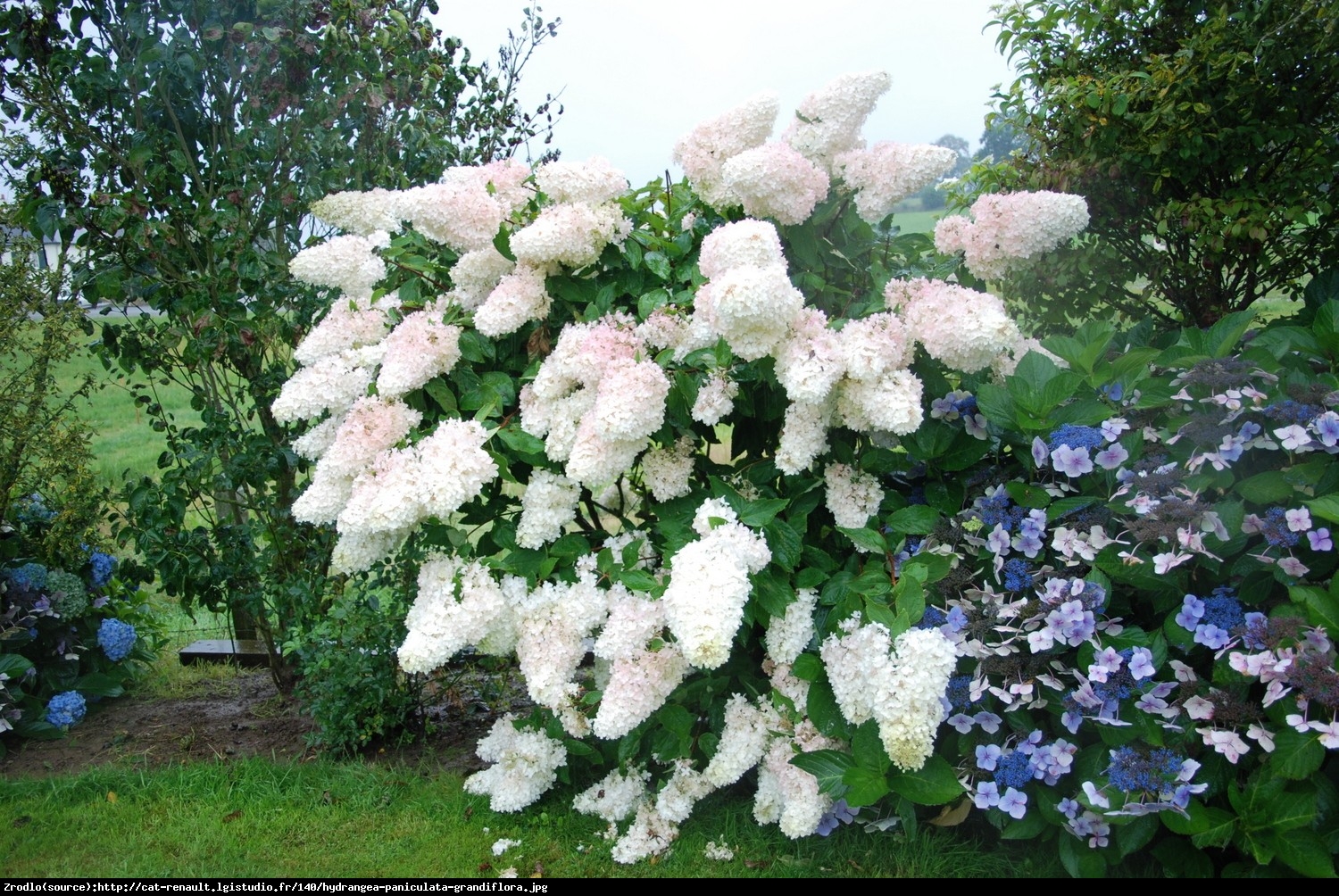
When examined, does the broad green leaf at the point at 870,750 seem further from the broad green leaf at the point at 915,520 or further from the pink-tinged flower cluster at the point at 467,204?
the pink-tinged flower cluster at the point at 467,204

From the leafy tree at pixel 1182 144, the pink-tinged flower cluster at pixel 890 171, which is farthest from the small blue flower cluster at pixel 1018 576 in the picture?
the leafy tree at pixel 1182 144

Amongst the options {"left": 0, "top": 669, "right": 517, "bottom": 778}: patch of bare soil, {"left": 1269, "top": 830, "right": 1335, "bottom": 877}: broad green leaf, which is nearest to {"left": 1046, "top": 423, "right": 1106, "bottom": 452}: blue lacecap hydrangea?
{"left": 1269, "top": 830, "right": 1335, "bottom": 877}: broad green leaf

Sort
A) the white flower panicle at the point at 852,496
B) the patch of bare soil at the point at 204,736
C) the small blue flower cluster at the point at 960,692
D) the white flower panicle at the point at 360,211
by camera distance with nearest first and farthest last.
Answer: the small blue flower cluster at the point at 960,692, the white flower panicle at the point at 852,496, the white flower panicle at the point at 360,211, the patch of bare soil at the point at 204,736

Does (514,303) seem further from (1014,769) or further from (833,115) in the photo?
(1014,769)

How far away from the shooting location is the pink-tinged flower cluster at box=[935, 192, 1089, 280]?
104 inches

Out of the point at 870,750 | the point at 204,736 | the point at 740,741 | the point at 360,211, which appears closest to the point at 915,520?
the point at 870,750

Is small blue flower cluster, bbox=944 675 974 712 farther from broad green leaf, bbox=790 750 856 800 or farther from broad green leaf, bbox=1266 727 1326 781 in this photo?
broad green leaf, bbox=1266 727 1326 781

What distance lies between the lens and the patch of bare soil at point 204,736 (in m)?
3.57

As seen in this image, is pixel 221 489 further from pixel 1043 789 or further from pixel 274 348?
pixel 1043 789

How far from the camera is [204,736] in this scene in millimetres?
3734

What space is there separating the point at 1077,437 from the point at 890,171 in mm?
832

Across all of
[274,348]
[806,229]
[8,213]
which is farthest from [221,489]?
[806,229]

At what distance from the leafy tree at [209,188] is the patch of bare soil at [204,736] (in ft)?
1.13

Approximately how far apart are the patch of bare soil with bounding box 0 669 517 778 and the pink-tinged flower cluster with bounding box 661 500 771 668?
147cm
